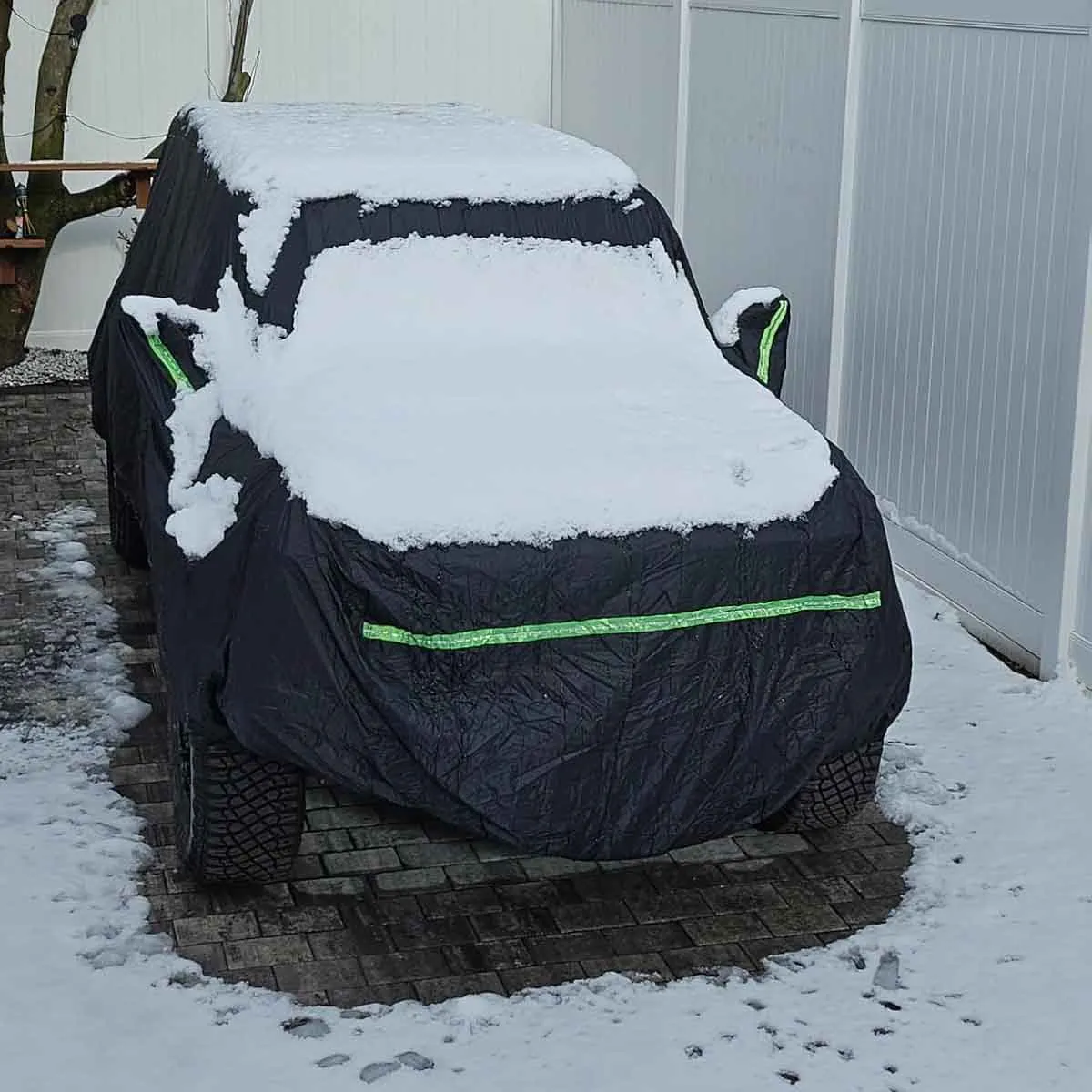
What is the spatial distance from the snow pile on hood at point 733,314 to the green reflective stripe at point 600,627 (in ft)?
4.80

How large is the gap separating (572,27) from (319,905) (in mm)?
8929

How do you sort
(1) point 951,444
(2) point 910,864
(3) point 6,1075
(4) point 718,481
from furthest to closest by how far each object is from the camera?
(1) point 951,444
(2) point 910,864
(4) point 718,481
(3) point 6,1075

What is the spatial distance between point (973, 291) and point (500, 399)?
105 inches

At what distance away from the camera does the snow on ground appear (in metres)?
3.91

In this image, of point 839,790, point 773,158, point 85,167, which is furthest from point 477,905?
point 85,167

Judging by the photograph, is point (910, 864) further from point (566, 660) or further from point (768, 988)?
point (566, 660)

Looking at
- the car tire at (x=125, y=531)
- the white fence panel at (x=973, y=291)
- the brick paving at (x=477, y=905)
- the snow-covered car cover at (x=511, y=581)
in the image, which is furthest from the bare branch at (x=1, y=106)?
the brick paving at (x=477, y=905)

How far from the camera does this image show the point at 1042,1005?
4238mm

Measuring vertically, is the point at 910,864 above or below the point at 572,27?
below

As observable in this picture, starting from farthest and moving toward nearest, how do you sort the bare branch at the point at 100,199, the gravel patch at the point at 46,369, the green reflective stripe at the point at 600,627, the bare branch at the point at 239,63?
the bare branch at the point at 239,63 < the gravel patch at the point at 46,369 < the bare branch at the point at 100,199 < the green reflective stripe at the point at 600,627

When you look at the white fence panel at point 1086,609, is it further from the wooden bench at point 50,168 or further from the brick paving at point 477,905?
the wooden bench at point 50,168

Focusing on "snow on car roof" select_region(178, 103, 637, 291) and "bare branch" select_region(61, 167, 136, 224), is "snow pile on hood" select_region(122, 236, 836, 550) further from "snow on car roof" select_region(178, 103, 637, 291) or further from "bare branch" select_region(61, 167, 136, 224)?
"bare branch" select_region(61, 167, 136, 224)

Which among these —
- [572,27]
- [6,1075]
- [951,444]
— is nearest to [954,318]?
[951,444]

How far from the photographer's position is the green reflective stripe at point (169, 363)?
209 inches
